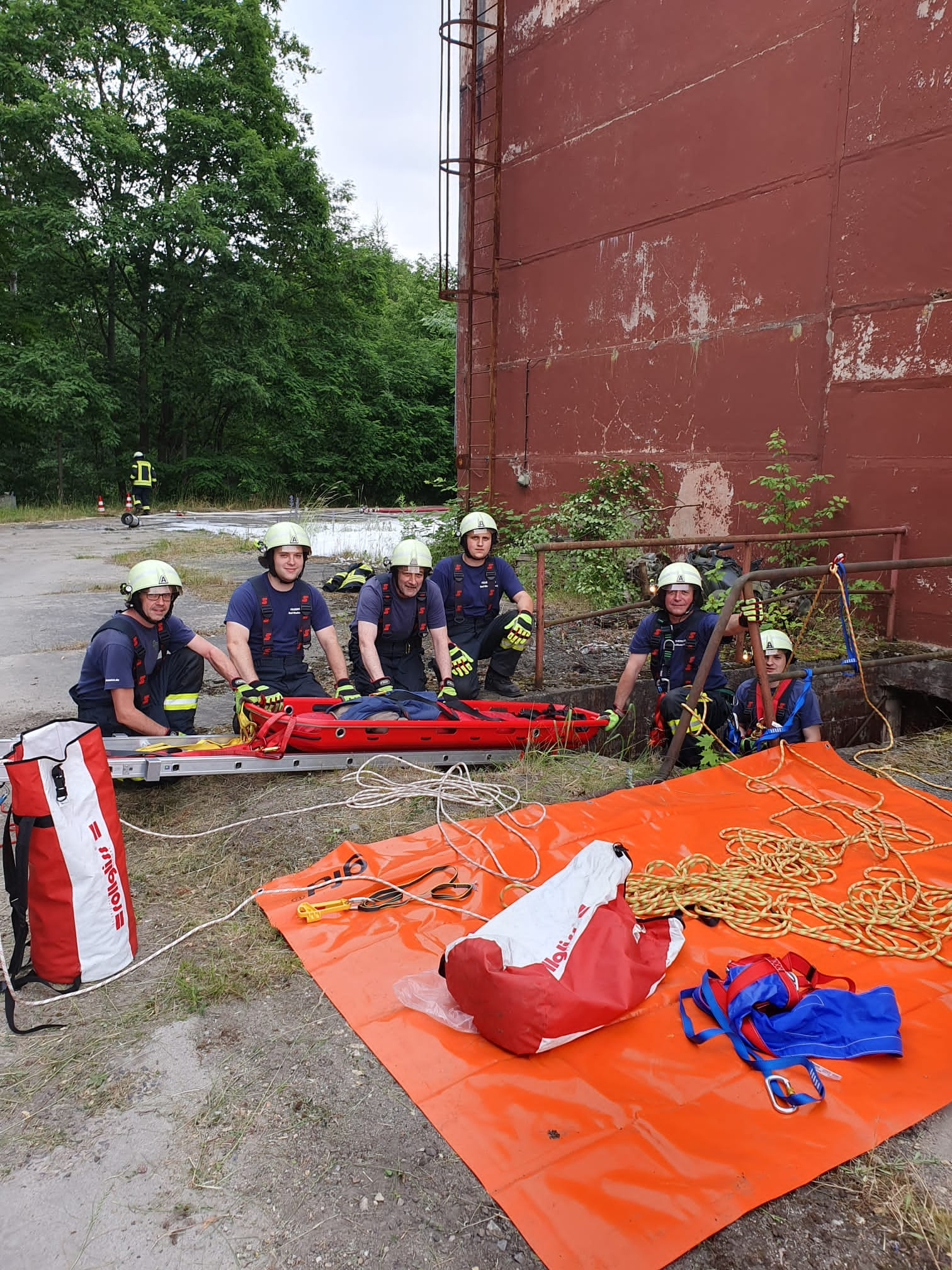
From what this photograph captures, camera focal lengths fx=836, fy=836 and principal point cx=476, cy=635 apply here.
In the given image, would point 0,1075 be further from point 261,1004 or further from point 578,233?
point 578,233

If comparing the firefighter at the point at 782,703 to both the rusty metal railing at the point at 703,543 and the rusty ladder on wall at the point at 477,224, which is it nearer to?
the rusty metal railing at the point at 703,543

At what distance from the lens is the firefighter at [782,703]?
4.82m

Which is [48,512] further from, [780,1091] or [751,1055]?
[780,1091]

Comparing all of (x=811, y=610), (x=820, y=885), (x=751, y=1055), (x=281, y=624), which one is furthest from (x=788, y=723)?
(x=281, y=624)

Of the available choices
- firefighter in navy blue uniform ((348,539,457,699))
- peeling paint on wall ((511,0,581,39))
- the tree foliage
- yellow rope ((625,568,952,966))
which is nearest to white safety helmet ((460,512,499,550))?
firefighter in navy blue uniform ((348,539,457,699))

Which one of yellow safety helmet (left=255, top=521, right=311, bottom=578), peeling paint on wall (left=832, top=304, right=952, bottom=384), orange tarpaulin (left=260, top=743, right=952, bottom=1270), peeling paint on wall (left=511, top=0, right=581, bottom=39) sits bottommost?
orange tarpaulin (left=260, top=743, right=952, bottom=1270)

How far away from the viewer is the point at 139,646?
444cm

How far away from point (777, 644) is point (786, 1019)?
3.04m

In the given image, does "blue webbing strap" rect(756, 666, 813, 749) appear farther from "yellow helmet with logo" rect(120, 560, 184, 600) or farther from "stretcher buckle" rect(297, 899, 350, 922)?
"yellow helmet with logo" rect(120, 560, 184, 600)

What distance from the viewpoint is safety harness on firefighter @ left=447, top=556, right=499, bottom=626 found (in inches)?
252

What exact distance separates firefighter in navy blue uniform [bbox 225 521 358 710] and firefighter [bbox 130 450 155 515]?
15.5m

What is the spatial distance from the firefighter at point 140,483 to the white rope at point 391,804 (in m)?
16.7

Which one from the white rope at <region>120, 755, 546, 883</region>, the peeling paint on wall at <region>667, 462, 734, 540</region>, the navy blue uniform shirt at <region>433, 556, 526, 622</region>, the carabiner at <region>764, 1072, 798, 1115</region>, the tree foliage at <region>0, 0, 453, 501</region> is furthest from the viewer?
the tree foliage at <region>0, 0, 453, 501</region>

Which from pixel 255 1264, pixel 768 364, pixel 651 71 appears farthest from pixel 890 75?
pixel 255 1264
